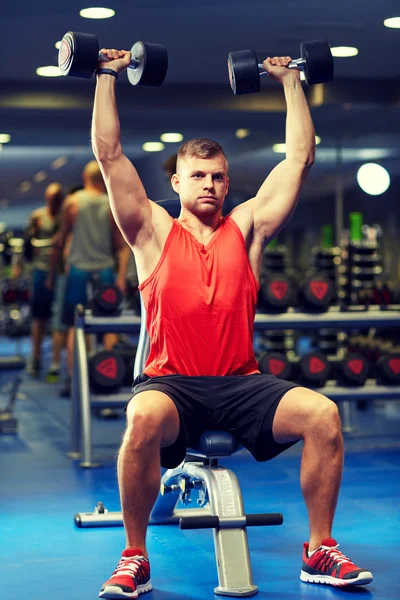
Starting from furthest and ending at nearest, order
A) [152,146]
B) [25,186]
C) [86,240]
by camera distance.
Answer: [25,186] < [152,146] < [86,240]

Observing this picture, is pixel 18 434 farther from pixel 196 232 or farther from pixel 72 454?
pixel 196 232

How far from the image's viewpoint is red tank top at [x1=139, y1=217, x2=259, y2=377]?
8.22 feet

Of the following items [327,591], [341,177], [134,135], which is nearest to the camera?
[327,591]

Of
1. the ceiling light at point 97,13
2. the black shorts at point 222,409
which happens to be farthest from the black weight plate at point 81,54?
the ceiling light at point 97,13

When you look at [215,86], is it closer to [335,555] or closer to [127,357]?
[127,357]

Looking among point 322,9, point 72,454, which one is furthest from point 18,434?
point 322,9

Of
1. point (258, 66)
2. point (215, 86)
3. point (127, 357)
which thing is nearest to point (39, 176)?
point (215, 86)

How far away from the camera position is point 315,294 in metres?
4.52

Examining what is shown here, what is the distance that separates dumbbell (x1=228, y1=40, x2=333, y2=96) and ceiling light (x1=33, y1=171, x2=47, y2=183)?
779 centimetres

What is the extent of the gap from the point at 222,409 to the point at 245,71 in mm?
921

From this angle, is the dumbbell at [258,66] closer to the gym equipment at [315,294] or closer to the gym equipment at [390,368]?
the gym equipment at [315,294]

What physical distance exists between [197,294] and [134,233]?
239mm

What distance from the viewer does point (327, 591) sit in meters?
2.42

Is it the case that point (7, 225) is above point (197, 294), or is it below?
above
